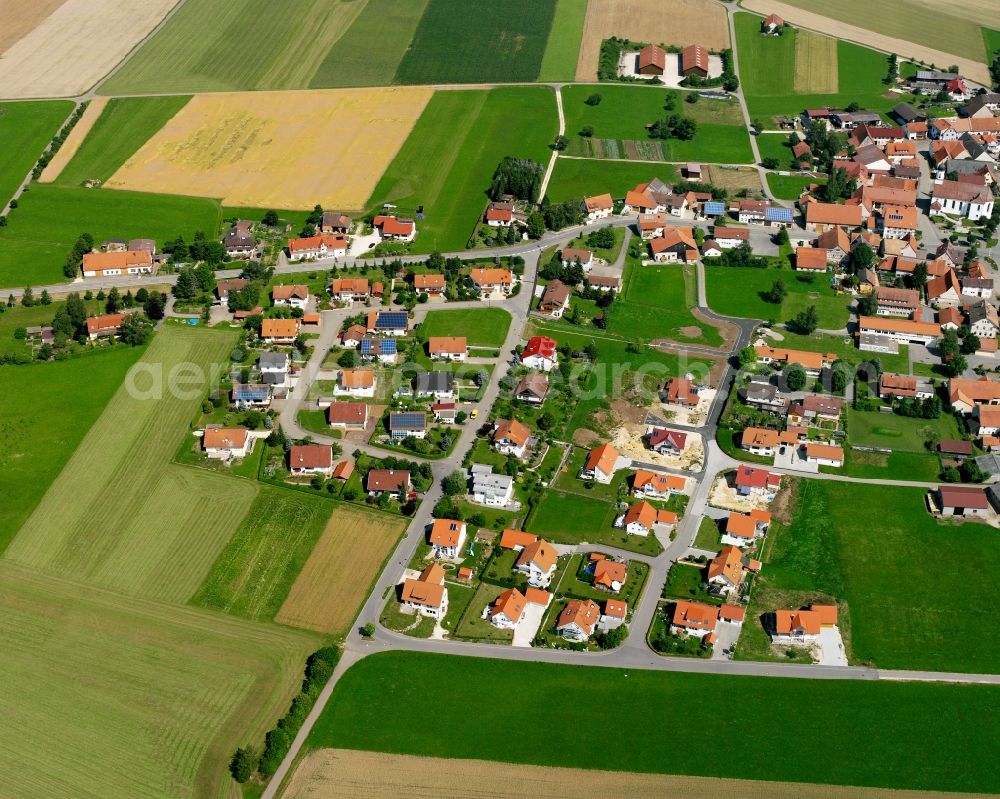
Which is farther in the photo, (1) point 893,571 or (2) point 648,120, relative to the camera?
(2) point 648,120

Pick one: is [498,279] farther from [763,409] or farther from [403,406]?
[763,409]

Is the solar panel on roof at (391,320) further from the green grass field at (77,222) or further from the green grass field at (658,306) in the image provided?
the green grass field at (77,222)

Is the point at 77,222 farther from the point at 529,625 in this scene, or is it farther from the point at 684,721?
the point at 684,721

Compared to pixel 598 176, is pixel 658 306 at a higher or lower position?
lower

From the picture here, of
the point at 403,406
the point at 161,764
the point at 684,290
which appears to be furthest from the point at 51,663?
the point at 684,290

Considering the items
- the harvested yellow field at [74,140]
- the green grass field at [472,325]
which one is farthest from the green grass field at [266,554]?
the harvested yellow field at [74,140]

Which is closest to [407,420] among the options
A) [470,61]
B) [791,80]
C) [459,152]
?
[459,152]
